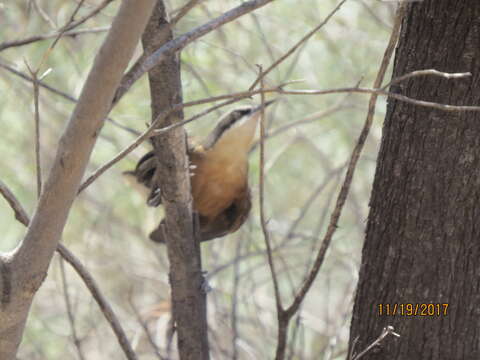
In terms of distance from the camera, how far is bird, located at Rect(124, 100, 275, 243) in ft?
12.3

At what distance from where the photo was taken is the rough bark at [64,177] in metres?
1.26

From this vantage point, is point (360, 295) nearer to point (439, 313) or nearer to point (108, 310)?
point (439, 313)

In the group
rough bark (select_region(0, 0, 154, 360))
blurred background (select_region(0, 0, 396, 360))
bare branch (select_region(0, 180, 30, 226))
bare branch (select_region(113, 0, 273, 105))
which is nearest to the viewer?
rough bark (select_region(0, 0, 154, 360))

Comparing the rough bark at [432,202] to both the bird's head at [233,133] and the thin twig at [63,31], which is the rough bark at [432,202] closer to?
the thin twig at [63,31]

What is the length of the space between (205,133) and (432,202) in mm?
2802

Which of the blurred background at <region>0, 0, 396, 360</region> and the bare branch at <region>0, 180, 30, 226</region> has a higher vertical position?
the blurred background at <region>0, 0, 396, 360</region>

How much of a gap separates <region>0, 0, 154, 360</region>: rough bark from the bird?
2.29 metres

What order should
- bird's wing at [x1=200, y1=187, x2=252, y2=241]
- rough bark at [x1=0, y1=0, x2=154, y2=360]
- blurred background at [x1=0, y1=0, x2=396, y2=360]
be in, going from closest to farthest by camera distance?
rough bark at [x1=0, y1=0, x2=154, y2=360] → bird's wing at [x1=200, y1=187, x2=252, y2=241] → blurred background at [x1=0, y1=0, x2=396, y2=360]

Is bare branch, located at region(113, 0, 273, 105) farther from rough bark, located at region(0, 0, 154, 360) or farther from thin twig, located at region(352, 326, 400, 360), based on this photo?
thin twig, located at region(352, 326, 400, 360)

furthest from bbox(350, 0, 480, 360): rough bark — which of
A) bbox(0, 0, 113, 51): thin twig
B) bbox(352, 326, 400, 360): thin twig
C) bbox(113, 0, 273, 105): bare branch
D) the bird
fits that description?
the bird

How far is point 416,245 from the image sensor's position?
5.86 feet

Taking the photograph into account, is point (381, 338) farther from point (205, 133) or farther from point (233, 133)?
point (205, 133)

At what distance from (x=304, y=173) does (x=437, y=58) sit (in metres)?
4.36

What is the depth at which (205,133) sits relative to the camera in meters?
4.47
